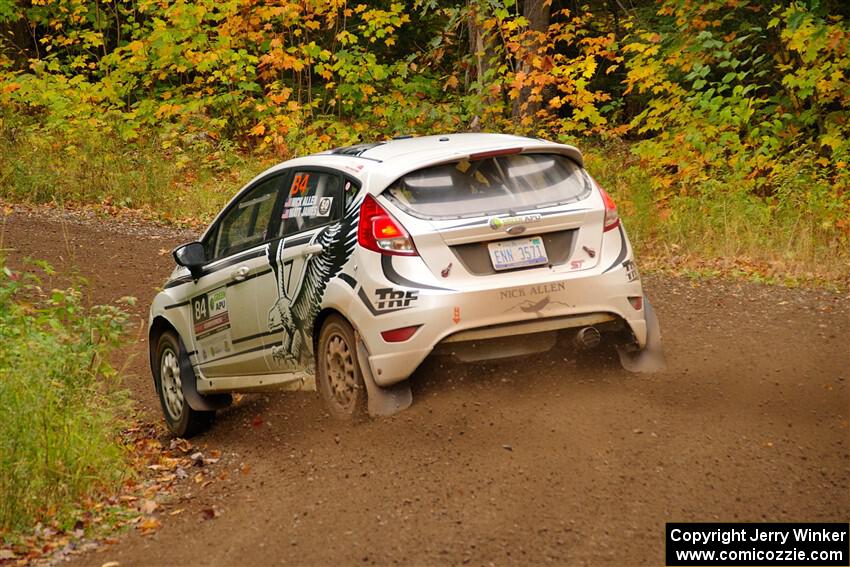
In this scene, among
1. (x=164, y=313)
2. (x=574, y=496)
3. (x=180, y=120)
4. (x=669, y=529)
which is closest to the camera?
(x=669, y=529)

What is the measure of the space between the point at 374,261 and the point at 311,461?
1235 mm

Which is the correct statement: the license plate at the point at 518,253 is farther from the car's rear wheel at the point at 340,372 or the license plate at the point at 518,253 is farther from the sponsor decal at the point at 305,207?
the sponsor decal at the point at 305,207

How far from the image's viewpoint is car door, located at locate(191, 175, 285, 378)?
761cm

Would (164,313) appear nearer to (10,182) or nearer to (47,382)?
(47,382)

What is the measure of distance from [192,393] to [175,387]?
356mm

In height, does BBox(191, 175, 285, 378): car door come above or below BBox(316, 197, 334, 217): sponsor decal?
below

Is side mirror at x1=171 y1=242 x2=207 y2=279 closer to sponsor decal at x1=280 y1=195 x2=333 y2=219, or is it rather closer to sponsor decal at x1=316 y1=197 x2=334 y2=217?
sponsor decal at x1=280 y1=195 x2=333 y2=219

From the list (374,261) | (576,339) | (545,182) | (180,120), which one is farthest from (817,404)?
(180,120)

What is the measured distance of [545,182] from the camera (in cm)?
674

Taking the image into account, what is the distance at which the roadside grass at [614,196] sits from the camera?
41.5 ft

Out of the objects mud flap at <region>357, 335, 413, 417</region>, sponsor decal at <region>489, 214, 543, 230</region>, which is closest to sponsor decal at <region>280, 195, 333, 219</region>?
mud flap at <region>357, 335, 413, 417</region>

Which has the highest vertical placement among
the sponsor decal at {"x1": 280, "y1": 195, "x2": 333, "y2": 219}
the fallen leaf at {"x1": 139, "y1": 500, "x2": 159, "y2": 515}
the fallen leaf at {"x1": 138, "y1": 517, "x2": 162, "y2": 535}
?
the sponsor decal at {"x1": 280, "y1": 195, "x2": 333, "y2": 219}

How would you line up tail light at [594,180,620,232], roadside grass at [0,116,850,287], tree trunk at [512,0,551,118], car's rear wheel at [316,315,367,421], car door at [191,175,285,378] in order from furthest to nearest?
1. tree trunk at [512,0,551,118]
2. roadside grass at [0,116,850,287]
3. car door at [191,175,285,378]
4. tail light at [594,180,620,232]
5. car's rear wheel at [316,315,367,421]

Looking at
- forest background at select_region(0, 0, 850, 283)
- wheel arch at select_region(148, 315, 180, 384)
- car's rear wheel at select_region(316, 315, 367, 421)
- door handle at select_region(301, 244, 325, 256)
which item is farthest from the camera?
forest background at select_region(0, 0, 850, 283)
